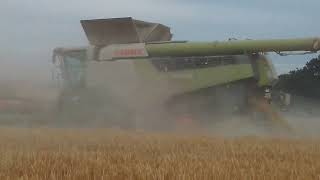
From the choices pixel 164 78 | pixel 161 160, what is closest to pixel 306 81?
pixel 164 78

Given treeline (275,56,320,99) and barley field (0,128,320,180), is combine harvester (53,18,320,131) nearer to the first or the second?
barley field (0,128,320,180)

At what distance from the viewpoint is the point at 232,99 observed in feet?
47.3

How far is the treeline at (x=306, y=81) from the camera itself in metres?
33.6

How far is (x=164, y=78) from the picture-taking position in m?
14.6

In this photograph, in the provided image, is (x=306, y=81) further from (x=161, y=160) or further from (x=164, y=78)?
(x=161, y=160)

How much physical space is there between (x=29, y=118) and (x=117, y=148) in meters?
7.33

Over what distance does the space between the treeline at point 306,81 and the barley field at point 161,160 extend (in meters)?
22.2

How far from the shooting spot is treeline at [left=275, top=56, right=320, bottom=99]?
33.6m

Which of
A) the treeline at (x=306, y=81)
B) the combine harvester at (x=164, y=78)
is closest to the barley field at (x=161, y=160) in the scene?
the combine harvester at (x=164, y=78)

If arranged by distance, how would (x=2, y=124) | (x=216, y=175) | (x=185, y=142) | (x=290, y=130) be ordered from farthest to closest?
(x=2, y=124), (x=290, y=130), (x=185, y=142), (x=216, y=175)

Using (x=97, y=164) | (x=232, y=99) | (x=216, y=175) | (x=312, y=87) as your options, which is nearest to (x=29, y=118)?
(x=232, y=99)

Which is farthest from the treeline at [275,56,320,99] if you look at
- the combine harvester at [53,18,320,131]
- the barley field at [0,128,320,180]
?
the barley field at [0,128,320,180]

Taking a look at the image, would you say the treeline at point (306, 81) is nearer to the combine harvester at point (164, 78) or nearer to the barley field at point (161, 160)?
the combine harvester at point (164, 78)

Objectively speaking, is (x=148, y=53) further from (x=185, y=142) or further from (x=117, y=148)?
(x=117, y=148)
